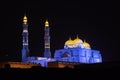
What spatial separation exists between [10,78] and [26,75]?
0.94 metres

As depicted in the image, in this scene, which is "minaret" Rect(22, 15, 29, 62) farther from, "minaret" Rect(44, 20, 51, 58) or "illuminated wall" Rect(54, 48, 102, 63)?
"illuminated wall" Rect(54, 48, 102, 63)

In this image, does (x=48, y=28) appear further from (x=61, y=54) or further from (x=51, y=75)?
(x=51, y=75)

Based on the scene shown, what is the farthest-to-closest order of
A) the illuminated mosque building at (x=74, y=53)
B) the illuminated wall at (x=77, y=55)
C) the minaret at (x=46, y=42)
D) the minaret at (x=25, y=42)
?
the illuminated wall at (x=77, y=55)
the illuminated mosque building at (x=74, y=53)
the minaret at (x=46, y=42)
the minaret at (x=25, y=42)

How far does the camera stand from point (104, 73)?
2059cm

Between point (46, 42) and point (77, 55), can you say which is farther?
point (77, 55)

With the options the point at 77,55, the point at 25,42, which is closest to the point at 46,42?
the point at 25,42

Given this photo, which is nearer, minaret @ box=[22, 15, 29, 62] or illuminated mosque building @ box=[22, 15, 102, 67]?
minaret @ box=[22, 15, 29, 62]

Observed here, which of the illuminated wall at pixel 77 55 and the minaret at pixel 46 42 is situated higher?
the minaret at pixel 46 42

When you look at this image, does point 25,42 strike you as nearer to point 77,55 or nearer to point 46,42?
point 46,42

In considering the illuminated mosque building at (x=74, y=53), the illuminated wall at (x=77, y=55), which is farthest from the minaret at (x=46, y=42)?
the illuminated wall at (x=77, y=55)

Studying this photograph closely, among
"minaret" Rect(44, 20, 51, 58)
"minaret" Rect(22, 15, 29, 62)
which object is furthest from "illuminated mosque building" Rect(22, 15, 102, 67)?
"minaret" Rect(22, 15, 29, 62)

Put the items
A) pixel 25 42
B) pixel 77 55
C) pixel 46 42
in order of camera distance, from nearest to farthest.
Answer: pixel 25 42 < pixel 46 42 < pixel 77 55

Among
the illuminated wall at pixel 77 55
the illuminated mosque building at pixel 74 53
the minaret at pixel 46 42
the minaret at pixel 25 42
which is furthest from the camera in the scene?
the illuminated wall at pixel 77 55

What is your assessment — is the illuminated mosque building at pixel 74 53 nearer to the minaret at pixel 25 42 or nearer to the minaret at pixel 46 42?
the minaret at pixel 46 42
